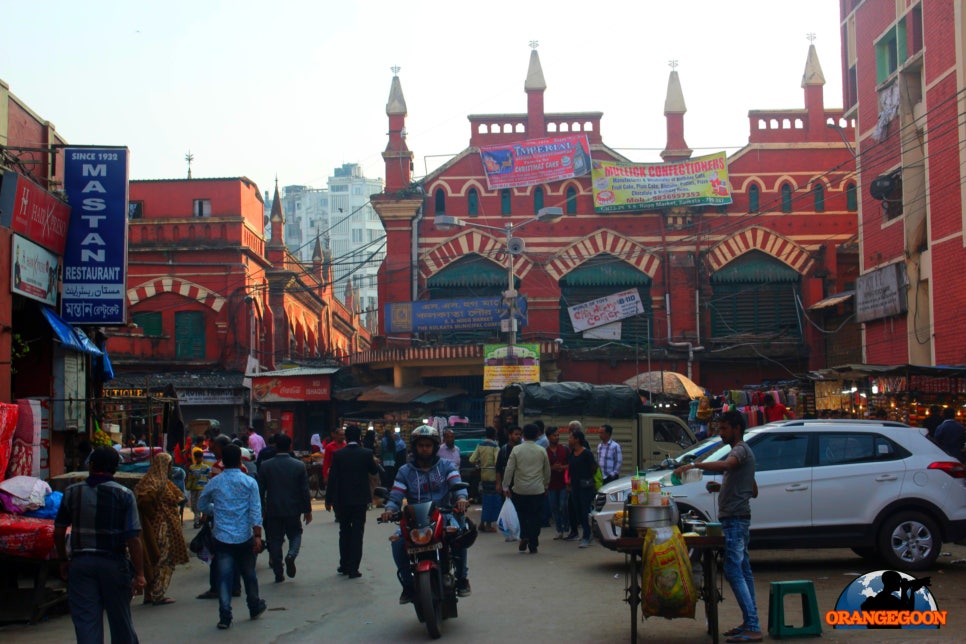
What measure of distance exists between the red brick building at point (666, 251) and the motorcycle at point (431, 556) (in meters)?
26.2

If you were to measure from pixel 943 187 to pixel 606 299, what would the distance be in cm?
1400

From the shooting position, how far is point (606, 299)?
3594 centimetres

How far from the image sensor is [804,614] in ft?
28.2

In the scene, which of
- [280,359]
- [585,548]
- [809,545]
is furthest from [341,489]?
[280,359]

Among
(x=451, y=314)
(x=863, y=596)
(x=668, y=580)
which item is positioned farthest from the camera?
(x=451, y=314)

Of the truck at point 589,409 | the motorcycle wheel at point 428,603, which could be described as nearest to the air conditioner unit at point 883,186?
the truck at point 589,409

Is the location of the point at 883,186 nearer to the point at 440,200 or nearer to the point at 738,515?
the point at 440,200

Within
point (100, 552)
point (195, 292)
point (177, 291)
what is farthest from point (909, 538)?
point (177, 291)

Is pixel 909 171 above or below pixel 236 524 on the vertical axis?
above

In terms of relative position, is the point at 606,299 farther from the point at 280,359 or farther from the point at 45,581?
the point at 45,581

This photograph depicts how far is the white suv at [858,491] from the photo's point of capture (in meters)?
11.7

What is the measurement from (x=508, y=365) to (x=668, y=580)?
776 inches

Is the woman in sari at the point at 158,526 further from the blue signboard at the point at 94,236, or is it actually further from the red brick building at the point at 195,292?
the red brick building at the point at 195,292

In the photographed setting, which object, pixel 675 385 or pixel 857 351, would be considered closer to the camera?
pixel 675 385
